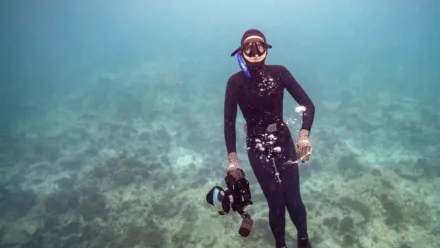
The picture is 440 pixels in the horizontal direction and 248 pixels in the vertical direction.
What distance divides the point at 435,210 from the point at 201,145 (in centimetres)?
784

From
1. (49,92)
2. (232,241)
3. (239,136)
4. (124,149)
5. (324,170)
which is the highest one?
(49,92)

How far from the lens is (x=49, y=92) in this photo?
24.3m

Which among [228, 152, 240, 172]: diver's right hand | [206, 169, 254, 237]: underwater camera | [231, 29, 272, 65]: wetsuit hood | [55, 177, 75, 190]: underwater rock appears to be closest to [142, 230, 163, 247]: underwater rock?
[55, 177, 75, 190]: underwater rock

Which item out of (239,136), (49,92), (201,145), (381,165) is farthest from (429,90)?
(49,92)

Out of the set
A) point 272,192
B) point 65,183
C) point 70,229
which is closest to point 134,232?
point 70,229

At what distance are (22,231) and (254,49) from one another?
8551 mm

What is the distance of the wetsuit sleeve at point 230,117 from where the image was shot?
388 cm

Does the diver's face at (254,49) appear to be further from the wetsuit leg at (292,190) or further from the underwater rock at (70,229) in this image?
the underwater rock at (70,229)

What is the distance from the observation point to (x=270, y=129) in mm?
4094

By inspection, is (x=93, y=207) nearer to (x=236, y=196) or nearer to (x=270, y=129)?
(x=270, y=129)

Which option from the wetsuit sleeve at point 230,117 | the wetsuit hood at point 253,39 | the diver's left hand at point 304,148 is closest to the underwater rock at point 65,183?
the wetsuit sleeve at point 230,117

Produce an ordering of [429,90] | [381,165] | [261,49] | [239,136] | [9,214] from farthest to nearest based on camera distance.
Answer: [429,90] → [239,136] → [381,165] → [9,214] → [261,49]

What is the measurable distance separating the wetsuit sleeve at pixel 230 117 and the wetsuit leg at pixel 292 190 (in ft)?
2.00

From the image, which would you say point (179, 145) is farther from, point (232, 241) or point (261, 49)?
point (261, 49)
